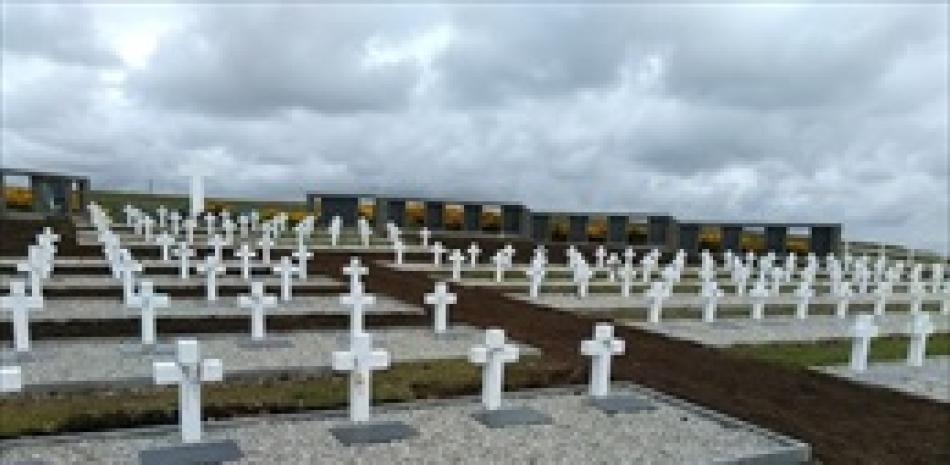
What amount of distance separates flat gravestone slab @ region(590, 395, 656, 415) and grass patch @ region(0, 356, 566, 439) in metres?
0.98

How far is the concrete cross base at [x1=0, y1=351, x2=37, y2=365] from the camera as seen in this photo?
28.6 ft

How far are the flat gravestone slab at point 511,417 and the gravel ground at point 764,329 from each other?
240 inches

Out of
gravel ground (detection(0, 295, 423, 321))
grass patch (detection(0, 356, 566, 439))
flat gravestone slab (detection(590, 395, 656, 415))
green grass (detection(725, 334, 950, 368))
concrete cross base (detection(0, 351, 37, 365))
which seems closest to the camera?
grass patch (detection(0, 356, 566, 439))

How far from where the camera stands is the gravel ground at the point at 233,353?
8266 mm

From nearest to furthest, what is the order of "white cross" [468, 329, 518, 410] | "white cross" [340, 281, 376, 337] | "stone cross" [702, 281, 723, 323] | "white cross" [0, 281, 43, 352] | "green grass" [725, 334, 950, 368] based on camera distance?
"white cross" [468, 329, 518, 410], "white cross" [0, 281, 43, 352], "white cross" [340, 281, 376, 337], "green grass" [725, 334, 950, 368], "stone cross" [702, 281, 723, 323]

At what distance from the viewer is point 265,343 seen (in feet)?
34.3

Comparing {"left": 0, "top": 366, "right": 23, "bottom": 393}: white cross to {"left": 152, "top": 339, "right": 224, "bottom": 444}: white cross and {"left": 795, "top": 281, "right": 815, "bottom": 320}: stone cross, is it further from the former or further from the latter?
{"left": 795, "top": 281, "right": 815, "bottom": 320}: stone cross

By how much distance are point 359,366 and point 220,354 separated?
3.55 meters

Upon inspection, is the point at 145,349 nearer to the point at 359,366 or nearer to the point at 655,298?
the point at 359,366

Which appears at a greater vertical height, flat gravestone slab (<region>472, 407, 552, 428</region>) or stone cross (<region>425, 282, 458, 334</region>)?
stone cross (<region>425, 282, 458, 334</region>)

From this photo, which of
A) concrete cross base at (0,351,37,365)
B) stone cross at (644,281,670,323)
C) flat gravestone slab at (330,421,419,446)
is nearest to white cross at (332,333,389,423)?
flat gravestone slab at (330,421,419,446)

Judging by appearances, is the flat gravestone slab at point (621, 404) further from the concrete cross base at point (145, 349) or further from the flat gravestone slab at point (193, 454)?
the concrete cross base at point (145, 349)

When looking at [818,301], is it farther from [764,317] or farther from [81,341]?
[81,341]

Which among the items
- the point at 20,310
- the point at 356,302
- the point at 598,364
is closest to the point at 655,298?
the point at 356,302
